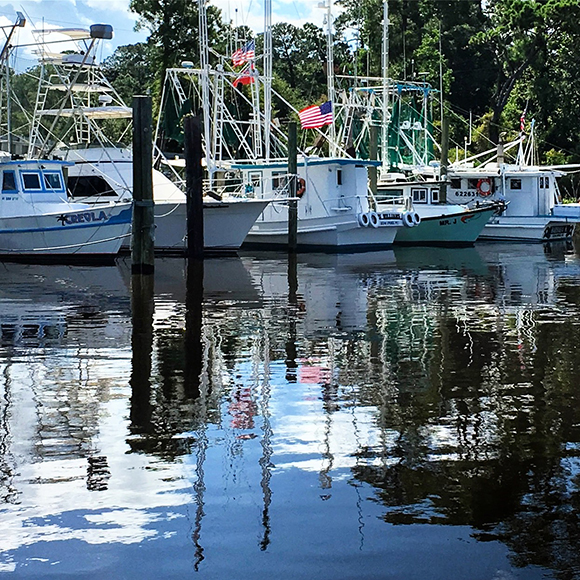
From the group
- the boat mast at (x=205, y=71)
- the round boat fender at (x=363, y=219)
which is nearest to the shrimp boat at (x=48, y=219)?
the boat mast at (x=205, y=71)

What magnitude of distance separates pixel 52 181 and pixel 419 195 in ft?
58.3

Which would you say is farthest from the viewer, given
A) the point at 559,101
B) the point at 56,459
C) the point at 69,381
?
the point at 559,101

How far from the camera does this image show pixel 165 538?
7145 mm

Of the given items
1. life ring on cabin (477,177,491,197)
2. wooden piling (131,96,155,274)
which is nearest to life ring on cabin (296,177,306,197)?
life ring on cabin (477,177,491,197)

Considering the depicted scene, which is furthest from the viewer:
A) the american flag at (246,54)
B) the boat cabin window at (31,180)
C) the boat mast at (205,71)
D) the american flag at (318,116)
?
the american flag at (246,54)

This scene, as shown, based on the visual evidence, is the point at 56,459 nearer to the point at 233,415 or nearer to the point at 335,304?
the point at 233,415

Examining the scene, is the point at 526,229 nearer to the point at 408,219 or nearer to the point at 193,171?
the point at 408,219

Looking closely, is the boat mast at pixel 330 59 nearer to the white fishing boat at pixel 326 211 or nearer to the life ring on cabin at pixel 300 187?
the white fishing boat at pixel 326 211

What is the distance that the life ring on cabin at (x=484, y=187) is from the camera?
45.1m

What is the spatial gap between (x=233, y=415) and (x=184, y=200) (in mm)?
23807

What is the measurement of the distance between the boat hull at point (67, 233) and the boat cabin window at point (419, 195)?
17.2m

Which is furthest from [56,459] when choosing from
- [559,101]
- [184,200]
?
[559,101]

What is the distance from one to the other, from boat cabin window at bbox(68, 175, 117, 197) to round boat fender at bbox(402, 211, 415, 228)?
10135 mm

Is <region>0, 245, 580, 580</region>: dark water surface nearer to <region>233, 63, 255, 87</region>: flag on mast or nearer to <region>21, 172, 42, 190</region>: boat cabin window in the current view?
<region>21, 172, 42, 190</region>: boat cabin window
